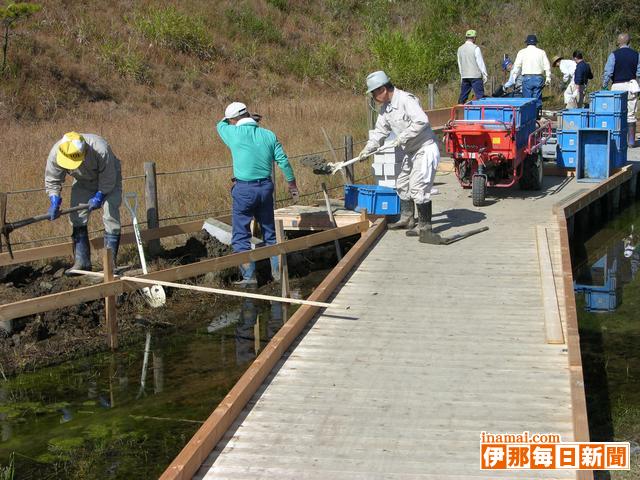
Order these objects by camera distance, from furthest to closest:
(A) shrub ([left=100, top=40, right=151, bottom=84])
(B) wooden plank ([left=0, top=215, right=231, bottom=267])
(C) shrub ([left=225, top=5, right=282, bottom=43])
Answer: (C) shrub ([left=225, top=5, right=282, bottom=43])
(A) shrub ([left=100, top=40, right=151, bottom=84])
(B) wooden plank ([left=0, top=215, right=231, bottom=267])

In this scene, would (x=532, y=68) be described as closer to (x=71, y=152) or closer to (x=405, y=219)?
(x=405, y=219)

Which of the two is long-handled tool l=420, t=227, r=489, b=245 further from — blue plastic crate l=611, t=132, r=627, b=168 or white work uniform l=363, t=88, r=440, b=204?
blue plastic crate l=611, t=132, r=627, b=168

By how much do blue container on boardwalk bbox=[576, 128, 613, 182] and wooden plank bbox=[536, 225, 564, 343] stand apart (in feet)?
14.0

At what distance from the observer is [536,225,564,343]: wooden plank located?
768 centimetres

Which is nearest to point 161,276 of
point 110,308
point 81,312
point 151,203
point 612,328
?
point 110,308

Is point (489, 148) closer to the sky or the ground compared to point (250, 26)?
closer to the ground

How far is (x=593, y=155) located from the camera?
48.5ft

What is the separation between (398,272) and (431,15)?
24.3 meters

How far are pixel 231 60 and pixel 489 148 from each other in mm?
17890

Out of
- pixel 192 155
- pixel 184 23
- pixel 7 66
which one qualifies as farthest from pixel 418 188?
pixel 184 23

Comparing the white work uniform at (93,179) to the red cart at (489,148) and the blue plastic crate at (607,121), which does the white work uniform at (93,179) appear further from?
the blue plastic crate at (607,121)

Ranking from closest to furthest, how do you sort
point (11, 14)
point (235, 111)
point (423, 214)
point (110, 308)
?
1. point (110, 308)
2. point (235, 111)
3. point (423, 214)
4. point (11, 14)

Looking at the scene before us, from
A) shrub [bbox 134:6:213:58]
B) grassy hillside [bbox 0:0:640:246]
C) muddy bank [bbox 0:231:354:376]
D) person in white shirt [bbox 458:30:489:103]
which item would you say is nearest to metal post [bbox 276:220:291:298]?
muddy bank [bbox 0:231:354:376]

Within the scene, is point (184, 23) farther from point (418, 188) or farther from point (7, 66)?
point (418, 188)
